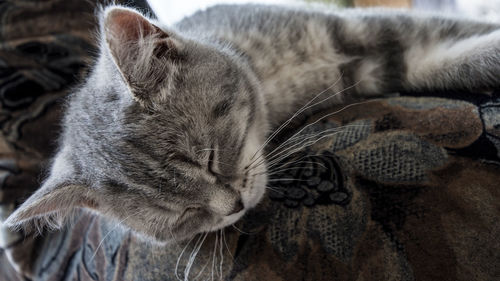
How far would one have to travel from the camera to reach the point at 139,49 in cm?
73

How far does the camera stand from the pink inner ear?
659 mm

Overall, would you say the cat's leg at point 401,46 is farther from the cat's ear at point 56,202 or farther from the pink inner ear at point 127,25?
the cat's ear at point 56,202

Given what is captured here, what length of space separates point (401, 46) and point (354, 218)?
679 mm

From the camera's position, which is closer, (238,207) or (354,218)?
(354,218)

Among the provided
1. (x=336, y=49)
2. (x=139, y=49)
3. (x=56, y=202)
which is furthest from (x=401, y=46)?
(x=56, y=202)

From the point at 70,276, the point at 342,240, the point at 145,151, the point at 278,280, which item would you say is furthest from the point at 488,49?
the point at 70,276

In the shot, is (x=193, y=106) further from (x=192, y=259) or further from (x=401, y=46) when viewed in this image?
(x=401, y=46)

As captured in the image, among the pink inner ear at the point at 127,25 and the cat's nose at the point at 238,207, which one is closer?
the pink inner ear at the point at 127,25

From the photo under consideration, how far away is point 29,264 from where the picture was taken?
1045 millimetres

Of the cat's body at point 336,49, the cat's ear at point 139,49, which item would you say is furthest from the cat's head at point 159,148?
the cat's body at point 336,49

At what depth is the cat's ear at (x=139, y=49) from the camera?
67cm

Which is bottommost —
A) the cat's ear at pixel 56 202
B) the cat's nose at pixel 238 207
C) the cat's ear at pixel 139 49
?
the cat's ear at pixel 56 202

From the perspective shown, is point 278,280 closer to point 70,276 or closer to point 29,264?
point 70,276

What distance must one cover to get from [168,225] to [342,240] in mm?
399
